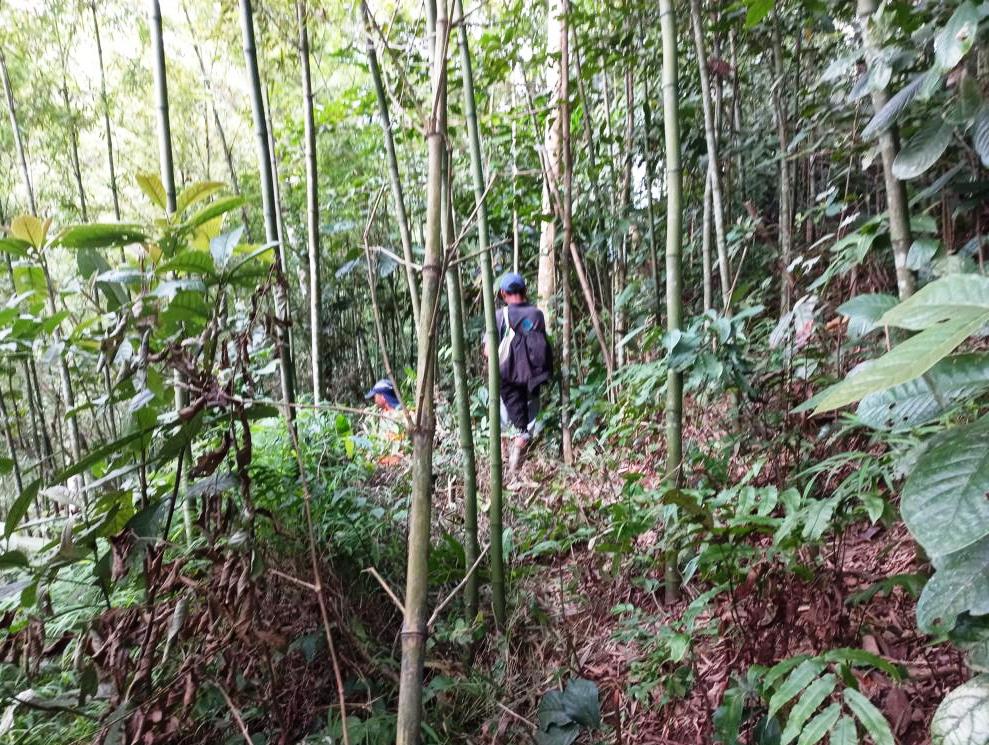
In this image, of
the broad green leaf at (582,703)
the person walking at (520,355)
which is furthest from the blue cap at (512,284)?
the broad green leaf at (582,703)

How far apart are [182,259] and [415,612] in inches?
35.8

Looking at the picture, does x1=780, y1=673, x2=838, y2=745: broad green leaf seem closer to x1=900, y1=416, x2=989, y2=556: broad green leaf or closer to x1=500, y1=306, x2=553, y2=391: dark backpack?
x1=900, y1=416, x2=989, y2=556: broad green leaf

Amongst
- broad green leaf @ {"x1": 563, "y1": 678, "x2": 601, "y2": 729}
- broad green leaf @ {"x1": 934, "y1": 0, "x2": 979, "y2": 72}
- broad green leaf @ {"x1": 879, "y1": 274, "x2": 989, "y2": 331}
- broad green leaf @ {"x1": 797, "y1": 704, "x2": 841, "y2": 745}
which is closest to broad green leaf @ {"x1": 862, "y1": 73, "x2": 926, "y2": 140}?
broad green leaf @ {"x1": 934, "y1": 0, "x2": 979, "y2": 72}

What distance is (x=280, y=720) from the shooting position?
158 cm

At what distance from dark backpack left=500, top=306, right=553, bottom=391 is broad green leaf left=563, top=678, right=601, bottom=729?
2.43m

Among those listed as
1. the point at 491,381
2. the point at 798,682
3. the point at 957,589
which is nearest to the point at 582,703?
the point at 798,682

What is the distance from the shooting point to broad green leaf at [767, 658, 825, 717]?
117 cm

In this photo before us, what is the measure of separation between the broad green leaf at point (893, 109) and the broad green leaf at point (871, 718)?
1.18 m

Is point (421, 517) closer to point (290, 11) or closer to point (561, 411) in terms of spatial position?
point (561, 411)

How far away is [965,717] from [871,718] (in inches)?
7.1

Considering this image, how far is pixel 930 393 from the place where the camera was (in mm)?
990

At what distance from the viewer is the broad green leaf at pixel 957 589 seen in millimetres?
894

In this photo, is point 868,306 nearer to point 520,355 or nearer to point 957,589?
point 957,589

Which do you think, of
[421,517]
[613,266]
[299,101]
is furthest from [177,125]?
[421,517]
